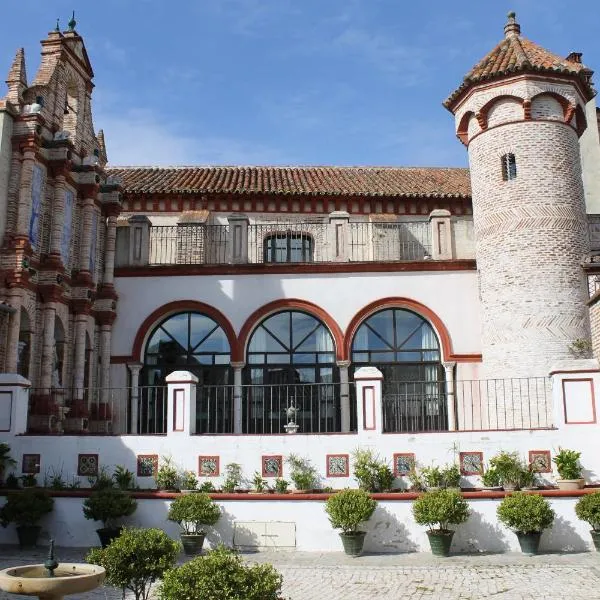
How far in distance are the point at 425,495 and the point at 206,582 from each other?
7.27m

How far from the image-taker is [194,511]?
→ 13.6 m

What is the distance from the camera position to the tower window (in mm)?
19531

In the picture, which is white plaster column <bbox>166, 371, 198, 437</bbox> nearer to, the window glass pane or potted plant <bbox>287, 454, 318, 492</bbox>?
potted plant <bbox>287, 454, 318, 492</bbox>

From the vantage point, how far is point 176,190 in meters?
25.4

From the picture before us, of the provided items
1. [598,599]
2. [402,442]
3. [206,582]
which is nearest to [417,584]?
[598,599]

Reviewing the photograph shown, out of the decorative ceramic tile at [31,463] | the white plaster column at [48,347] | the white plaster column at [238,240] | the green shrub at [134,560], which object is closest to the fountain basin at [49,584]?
the green shrub at [134,560]

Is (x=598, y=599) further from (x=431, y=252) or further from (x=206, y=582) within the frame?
(x=431, y=252)

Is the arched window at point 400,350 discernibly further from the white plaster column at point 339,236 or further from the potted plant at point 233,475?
the potted plant at point 233,475

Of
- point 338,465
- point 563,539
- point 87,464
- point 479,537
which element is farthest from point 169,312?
point 563,539

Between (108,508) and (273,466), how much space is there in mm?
3209

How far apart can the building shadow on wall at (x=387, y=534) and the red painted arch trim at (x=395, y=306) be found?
7.58m

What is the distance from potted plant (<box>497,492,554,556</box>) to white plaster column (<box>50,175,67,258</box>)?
12102mm

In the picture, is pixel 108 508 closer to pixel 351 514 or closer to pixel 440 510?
pixel 351 514

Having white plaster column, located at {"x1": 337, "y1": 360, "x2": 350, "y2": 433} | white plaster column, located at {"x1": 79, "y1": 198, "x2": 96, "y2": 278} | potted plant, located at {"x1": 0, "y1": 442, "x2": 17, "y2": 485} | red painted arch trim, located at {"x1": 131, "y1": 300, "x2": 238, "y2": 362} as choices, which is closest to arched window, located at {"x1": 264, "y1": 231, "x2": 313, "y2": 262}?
red painted arch trim, located at {"x1": 131, "y1": 300, "x2": 238, "y2": 362}
